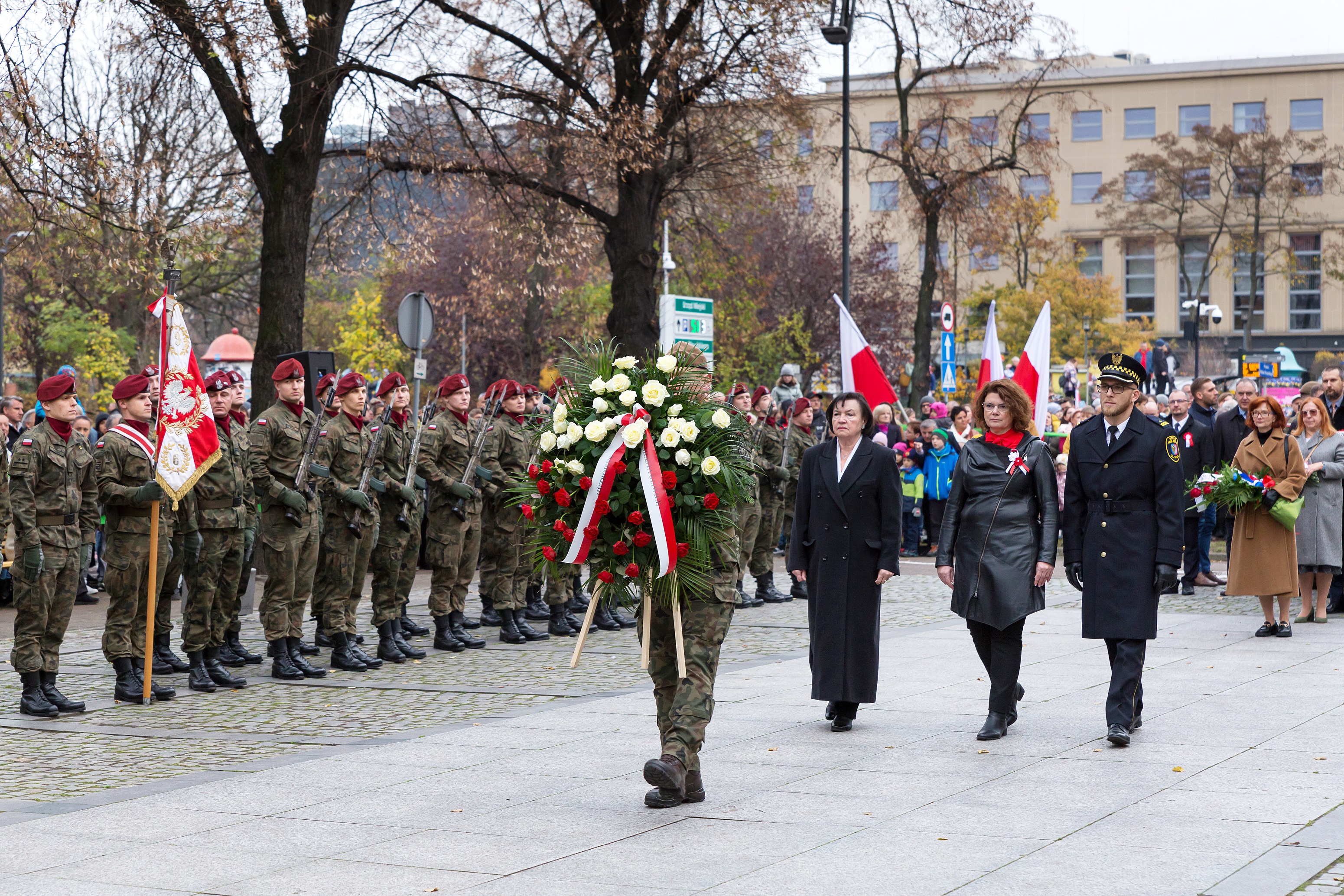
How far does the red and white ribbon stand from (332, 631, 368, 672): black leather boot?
5.05 meters

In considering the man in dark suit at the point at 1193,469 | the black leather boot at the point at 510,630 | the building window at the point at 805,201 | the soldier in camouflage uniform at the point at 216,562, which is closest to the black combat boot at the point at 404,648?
the black leather boot at the point at 510,630

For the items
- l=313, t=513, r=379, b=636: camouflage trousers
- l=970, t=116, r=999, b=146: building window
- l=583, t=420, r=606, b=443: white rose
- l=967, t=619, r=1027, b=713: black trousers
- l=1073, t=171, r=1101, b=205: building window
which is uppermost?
l=1073, t=171, r=1101, b=205: building window

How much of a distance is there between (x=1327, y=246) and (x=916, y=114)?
23029mm

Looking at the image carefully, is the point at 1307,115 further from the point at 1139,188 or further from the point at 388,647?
the point at 388,647

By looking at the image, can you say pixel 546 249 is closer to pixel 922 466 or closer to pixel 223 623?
pixel 922 466

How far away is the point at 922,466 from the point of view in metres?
20.6

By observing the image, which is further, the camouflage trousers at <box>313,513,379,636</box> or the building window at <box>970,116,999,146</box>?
the building window at <box>970,116,999,146</box>

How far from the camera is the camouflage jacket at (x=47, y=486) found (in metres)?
9.45

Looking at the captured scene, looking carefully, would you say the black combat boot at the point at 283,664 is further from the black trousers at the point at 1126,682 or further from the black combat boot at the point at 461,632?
the black trousers at the point at 1126,682

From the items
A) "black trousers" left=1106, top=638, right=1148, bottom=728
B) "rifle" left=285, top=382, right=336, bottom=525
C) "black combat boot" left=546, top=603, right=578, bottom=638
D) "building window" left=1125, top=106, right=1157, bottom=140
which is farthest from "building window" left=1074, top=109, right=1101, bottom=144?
"black trousers" left=1106, top=638, right=1148, bottom=728

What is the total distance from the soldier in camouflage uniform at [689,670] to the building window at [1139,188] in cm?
6729

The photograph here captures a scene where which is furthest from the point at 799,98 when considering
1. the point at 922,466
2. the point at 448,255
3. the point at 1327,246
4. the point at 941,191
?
the point at 1327,246

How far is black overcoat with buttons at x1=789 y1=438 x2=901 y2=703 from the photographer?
8555 mm

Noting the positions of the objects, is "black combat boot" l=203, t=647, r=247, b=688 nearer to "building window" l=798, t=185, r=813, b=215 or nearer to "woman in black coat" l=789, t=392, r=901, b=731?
"woman in black coat" l=789, t=392, r=901, b=731
